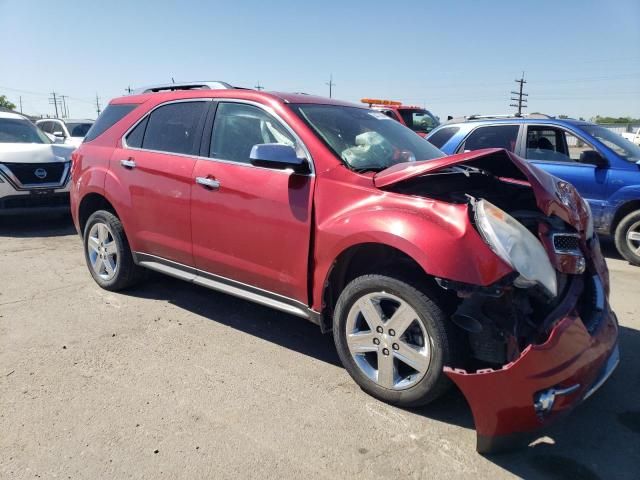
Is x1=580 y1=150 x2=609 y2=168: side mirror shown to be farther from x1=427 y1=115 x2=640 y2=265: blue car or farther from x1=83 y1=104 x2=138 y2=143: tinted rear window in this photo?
x1=83 y1=104 x2=138 y2=143: tinted rear window

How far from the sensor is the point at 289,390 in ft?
10.4

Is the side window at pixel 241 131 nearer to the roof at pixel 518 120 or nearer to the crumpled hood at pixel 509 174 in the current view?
the crumpled hood at pixel 509 174

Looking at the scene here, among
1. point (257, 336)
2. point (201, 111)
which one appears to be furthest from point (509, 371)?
point (201, 111)

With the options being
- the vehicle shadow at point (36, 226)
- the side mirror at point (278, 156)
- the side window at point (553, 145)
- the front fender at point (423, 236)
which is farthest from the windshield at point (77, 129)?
the front fender at point (423, 236)

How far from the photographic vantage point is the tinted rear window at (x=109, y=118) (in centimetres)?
477

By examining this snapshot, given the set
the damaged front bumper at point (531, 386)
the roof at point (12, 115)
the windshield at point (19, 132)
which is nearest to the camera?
the damaged front bumper at point (531, 386)

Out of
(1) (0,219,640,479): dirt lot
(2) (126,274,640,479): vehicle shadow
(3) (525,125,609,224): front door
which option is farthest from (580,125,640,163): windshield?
(2) (126,274,640,479): vehicle shadow

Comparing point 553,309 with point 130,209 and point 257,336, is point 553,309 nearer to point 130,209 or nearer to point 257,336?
point 257,336

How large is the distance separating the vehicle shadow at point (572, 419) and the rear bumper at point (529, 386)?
0.20 m

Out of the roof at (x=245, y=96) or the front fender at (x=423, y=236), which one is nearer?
the front fender at (x=423, y=236)

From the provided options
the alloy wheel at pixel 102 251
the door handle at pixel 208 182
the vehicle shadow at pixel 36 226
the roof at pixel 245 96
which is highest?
the roof at pixel 245 96

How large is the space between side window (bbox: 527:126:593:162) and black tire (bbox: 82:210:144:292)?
5.26m

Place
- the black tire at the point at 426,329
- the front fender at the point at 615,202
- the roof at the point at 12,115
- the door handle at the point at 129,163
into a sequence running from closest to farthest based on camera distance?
the black tire at the point at 426,329 < the door handle at the point at 129,163 < the front fender at the point at 615,202 < the roof at the point at 12,115

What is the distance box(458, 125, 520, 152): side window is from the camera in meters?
Answer: 7.15
